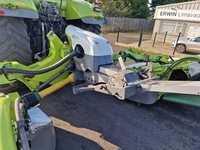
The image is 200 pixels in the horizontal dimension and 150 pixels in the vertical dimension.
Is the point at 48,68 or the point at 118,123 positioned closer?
the point at 48,68

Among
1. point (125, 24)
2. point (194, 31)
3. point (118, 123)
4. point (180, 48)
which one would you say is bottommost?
point (125, 24)

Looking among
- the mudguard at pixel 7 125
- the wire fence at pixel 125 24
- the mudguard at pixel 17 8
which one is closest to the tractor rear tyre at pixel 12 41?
the mudguard at pixel 17 8

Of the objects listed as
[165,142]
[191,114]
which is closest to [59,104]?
[165,142]

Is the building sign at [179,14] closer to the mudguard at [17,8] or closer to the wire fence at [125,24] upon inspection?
the wire fence at [125,24]

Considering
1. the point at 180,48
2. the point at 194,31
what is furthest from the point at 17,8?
the point at 194,31

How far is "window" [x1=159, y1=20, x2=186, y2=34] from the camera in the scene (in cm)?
1299

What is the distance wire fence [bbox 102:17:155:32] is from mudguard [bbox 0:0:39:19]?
15.7 meters

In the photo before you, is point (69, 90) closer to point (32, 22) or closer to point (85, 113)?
point (85, 113)

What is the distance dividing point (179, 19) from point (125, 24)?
33.9ft

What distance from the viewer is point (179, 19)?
12.7m

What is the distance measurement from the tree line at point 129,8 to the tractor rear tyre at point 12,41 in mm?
21358

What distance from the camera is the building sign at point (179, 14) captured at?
11.7 metres

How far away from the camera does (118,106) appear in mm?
2812

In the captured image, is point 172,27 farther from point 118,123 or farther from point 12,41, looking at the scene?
point 12,41
